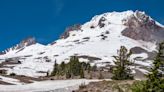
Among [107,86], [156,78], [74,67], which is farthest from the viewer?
[74,67]

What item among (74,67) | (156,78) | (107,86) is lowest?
(156,78)

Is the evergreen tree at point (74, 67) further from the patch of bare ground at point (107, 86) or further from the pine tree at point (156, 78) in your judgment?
the pine tree at point (156, 78)

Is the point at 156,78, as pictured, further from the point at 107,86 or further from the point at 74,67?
the point at 74,67

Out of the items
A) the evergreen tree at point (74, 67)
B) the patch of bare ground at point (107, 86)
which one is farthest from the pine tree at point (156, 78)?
the evergreen tree at point (74, 67)

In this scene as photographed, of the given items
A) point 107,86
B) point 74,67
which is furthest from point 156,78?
point 74,67

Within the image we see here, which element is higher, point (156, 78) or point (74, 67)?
point (74, 67)

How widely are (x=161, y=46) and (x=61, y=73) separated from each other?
10751 centimetres

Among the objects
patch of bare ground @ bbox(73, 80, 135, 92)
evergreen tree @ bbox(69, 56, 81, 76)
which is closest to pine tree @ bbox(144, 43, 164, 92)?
patch of bare ground @ bbox(73, 80, 135, 92)

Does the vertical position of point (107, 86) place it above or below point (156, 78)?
above

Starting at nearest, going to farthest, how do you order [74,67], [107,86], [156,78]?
[156,78] < [107,86] < [74,67]

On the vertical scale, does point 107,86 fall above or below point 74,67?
below

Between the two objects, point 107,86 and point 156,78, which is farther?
point 107,86

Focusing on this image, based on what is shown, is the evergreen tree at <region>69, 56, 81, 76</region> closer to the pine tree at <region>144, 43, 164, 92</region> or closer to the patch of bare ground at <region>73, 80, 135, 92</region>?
the patch of bare ground at <region>73, 80, 135, 92</region>

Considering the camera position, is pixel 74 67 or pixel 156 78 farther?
pixel 74 67
